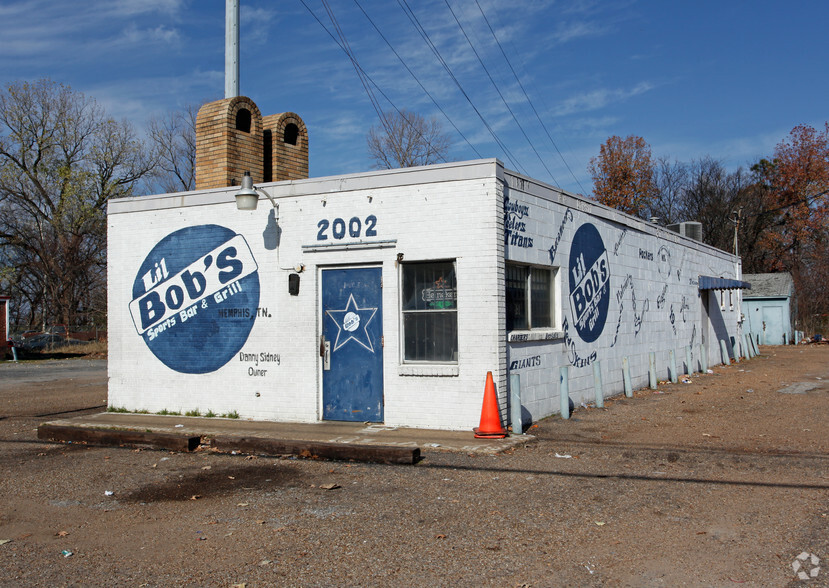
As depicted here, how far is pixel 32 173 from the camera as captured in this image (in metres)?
43.4

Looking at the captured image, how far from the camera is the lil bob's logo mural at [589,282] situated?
1256 cm

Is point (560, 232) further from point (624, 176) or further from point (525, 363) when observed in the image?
point (624, 176)

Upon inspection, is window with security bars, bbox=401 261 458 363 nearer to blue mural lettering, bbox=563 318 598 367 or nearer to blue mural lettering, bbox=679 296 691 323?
blue mural lettering, bbox=563 318 598 367

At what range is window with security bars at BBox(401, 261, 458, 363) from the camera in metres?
10.1

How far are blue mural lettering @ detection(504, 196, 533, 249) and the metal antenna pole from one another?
6.59m

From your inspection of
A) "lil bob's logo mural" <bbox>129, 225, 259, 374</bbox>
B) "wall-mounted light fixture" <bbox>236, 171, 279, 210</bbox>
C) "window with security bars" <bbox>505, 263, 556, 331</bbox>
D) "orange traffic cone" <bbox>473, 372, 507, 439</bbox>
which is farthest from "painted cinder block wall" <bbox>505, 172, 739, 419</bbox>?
"lil bob's logo mural" <bbox>129, 225, 259, 374</bbox>

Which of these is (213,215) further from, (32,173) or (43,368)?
(32,173)

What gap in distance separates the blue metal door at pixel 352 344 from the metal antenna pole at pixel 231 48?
5.22 meters

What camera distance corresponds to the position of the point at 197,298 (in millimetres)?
11836

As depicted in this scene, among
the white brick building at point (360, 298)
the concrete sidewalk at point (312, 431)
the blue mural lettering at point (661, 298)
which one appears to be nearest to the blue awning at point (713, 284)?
the blue mural lettering at point (661, 298)

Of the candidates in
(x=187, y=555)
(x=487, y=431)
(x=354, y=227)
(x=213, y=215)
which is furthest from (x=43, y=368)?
(x=187, y=555)

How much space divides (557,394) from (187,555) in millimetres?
7637

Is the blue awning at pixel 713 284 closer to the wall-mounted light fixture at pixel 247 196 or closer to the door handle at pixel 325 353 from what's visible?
the door handle at pixel 325 353

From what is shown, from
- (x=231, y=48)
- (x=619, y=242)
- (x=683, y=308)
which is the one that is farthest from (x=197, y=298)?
(x=683, y=308)
